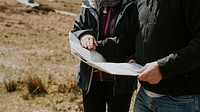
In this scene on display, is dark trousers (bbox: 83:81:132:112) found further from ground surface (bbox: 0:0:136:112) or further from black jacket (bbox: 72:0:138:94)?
ground surface (bbox: 0:0:136:112)

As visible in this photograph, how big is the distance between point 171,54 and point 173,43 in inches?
3.6

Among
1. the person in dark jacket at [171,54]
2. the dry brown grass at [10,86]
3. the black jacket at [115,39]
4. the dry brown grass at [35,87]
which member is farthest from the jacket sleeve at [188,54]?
the dry brown grass at [10,86]

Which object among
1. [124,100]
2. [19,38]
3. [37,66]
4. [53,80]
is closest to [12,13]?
[19,38]

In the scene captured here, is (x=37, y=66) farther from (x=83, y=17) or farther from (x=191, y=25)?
(x=191, y=25)

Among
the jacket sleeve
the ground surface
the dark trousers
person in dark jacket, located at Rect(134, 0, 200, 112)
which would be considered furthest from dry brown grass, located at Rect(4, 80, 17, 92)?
the jacket sleeve

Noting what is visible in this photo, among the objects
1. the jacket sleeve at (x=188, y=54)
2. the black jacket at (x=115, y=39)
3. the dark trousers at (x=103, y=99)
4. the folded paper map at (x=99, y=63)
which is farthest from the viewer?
the dark trousers at (x=103, y=99)

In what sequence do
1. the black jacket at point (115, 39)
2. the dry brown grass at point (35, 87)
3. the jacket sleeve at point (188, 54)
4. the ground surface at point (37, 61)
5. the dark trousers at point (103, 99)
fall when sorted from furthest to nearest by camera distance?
the dry brown grass at point (35, 87) → the ground surface at point (37, 61) → the dark trousers at point (103, 99) → the black jacket at point (115, 39) → the jacket sleeve at point (188, 54)

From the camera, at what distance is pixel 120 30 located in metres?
3.24

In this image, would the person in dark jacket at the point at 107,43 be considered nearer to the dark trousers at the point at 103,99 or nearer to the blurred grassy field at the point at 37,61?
the dark trousers at the point at 103,99

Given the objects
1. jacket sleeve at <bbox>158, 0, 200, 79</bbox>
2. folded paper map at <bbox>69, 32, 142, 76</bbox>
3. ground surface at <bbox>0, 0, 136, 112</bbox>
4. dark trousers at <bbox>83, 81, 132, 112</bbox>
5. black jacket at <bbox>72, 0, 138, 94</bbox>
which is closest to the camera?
jacket sleeve at <bbox>158, 0, 200, 79</bbox>

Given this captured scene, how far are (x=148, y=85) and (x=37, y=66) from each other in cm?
688

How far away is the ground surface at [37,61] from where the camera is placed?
20.7 feet

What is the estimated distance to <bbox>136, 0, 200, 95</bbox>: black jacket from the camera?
2.22m

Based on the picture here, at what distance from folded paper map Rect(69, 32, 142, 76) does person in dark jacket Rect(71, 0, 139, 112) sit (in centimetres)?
8
